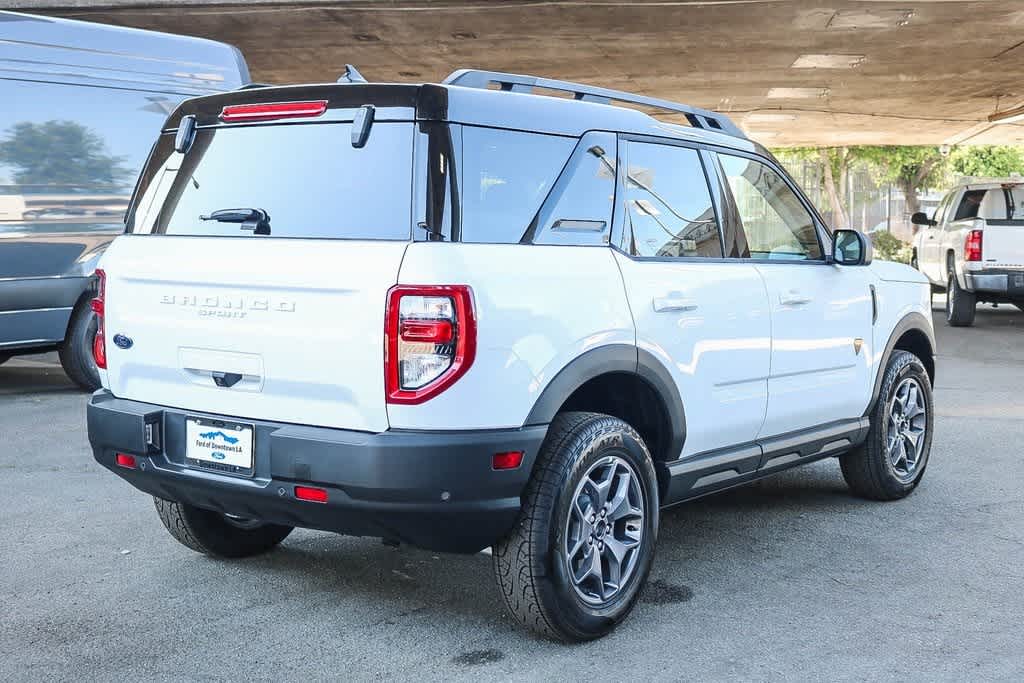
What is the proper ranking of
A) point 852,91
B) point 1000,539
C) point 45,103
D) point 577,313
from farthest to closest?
point 852,91, point 45,103, point 1000,539, point 577,313

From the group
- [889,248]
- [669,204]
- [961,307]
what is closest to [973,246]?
[961,307]

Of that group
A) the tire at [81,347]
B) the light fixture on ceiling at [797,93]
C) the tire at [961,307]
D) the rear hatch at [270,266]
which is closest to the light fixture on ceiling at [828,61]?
the light fixture on ceiling at [797,93]

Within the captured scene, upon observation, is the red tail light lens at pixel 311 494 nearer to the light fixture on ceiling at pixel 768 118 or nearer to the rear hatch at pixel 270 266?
the rear hatch at pixel 270 266

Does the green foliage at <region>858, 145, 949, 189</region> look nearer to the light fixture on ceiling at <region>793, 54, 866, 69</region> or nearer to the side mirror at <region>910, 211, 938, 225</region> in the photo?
the light fixture on ceiling at <region>793, 54, 866, 69</region>

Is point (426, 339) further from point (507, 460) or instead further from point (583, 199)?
point (583, 199)

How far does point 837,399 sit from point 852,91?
67.1 feet

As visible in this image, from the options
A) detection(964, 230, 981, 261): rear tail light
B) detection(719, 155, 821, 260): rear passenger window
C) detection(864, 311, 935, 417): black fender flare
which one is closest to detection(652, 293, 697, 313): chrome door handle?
detection(719, 155, 821, 260): rear passenger window

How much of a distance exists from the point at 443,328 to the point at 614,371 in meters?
0.82

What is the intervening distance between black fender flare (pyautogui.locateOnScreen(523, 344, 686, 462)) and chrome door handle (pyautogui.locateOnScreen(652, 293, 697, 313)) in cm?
19

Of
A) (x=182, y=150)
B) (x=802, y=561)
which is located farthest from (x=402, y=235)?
(x=802, y=561)

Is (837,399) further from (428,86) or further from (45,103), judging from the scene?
(45,103)

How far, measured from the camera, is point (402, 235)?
3.78m

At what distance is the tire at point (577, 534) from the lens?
3986 mm

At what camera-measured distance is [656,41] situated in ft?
60.0
